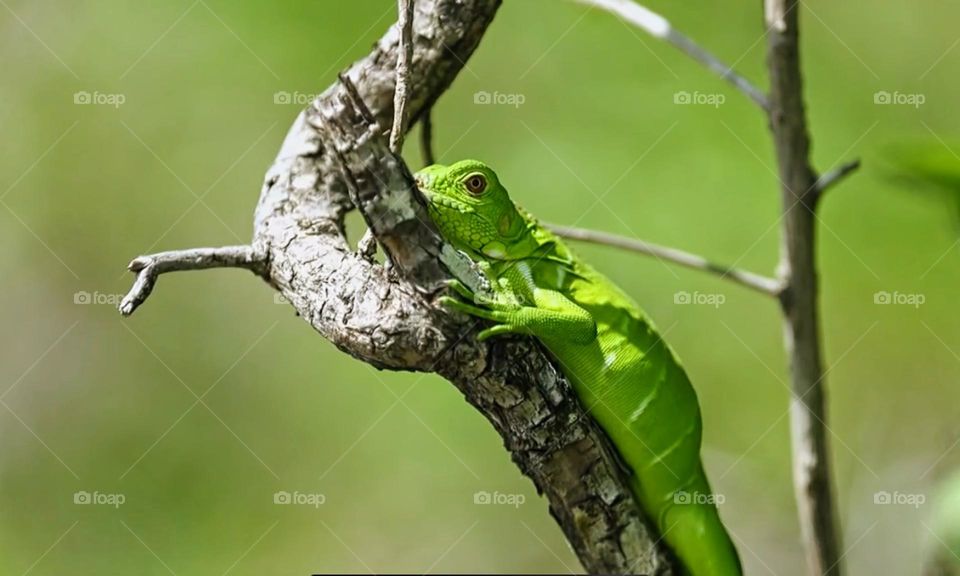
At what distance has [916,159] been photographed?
2.61 m

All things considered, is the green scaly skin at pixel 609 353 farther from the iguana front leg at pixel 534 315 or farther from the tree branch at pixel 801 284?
the tree branch at pixel 801 284

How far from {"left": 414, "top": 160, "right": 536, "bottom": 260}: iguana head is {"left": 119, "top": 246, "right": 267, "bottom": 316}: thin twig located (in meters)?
0.79

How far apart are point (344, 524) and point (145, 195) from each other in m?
3.73

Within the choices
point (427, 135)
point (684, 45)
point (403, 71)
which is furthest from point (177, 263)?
point (684, 45)

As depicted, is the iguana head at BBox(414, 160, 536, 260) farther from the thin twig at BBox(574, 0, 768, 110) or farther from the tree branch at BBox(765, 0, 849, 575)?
the tree branch at BBox(765, 0, 849, 575)

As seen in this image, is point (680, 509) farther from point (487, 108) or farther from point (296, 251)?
point (487, 108)

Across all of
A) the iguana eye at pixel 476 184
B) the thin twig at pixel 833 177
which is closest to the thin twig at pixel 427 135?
the iguana eye at pixel 476 184

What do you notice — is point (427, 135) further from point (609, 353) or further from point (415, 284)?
point (415, 284)

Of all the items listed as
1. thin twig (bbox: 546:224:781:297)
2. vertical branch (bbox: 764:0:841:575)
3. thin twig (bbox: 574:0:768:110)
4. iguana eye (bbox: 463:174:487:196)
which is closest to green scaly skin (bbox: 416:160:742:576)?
iguana eye (bbox: 463:174:487:196)

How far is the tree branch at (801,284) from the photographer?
4270 millimetres

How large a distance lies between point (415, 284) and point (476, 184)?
923 millimetres

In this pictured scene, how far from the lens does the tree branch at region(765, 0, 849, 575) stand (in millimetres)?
4270

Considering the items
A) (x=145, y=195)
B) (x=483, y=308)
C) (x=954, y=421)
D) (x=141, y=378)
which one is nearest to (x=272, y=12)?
(x=145, y=195)

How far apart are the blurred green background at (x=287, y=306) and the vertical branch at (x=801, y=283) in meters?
3.39
